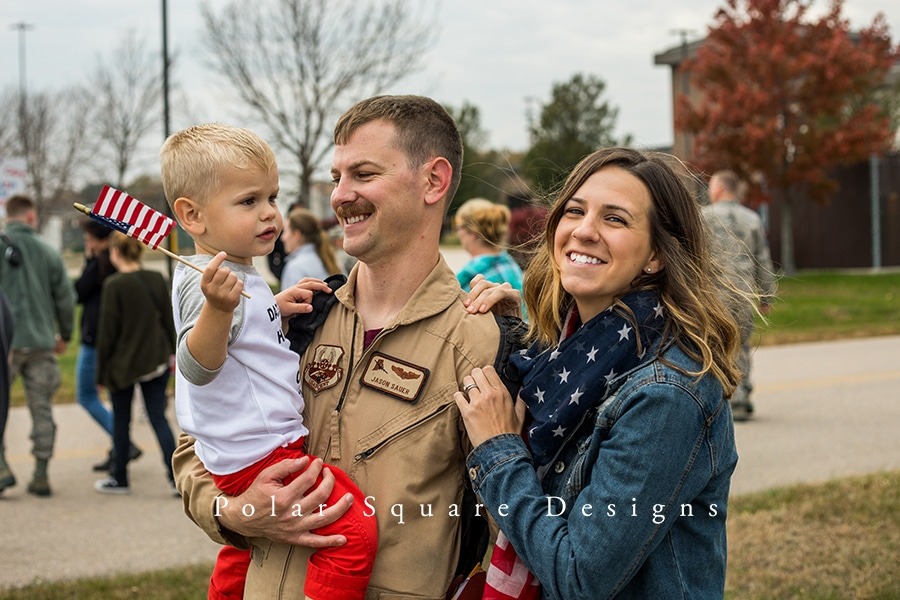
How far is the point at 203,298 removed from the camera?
264cm

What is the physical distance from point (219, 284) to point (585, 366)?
0.88 m

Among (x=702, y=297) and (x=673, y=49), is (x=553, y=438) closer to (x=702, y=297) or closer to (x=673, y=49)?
(x=702, y=297)

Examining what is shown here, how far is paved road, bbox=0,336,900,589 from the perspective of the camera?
660 cm

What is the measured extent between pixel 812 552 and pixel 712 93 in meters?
21.6

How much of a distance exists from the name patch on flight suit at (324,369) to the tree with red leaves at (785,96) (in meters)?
23.3

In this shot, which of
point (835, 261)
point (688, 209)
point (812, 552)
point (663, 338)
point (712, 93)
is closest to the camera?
point (663, 338)

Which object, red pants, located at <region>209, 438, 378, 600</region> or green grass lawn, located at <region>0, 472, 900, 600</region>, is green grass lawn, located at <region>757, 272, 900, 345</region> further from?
red pants, located at <region>209, 438, 378, 600</region>

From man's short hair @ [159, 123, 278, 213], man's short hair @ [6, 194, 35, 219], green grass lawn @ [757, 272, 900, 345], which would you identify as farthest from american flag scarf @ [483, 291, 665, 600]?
green grass lawn @ [757, 272, 900, 345]

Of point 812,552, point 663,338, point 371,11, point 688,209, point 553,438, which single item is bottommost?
point 812,552

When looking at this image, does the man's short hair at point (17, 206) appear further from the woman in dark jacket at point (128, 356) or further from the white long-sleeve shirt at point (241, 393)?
the white long-sleeve shirt at point (241, 393)

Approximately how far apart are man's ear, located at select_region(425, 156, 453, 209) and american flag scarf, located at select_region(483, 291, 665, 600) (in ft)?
2.00

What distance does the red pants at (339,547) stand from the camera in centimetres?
260

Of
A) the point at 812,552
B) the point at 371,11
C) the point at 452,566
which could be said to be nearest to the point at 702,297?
the point at 452,566

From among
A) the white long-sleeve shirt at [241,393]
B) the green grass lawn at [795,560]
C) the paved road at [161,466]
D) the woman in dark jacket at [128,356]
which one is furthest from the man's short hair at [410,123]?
the woman in dark jacket at [128,356]
